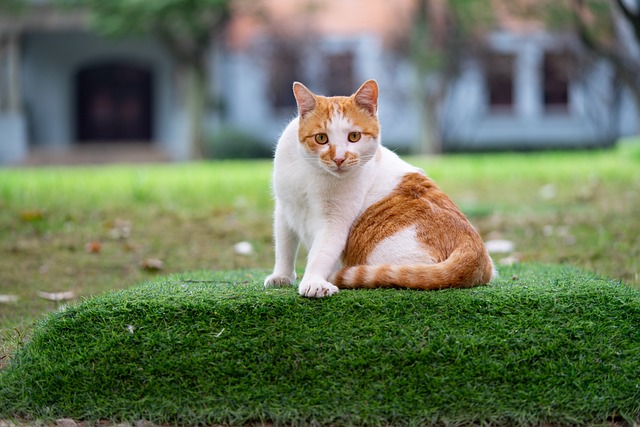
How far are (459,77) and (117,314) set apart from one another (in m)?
18.4

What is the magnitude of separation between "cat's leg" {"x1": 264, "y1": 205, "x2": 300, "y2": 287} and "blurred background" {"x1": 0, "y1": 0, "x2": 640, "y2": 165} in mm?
14793

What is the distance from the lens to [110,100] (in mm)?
22266

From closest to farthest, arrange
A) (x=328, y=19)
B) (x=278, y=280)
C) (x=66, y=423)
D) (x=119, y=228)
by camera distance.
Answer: (x=66, y=423)
(x=278, y=280)
(x=119, y=228)
(x=328, y=19)

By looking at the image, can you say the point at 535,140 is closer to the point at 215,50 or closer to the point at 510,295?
the point at 215,50

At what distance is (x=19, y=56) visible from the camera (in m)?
20.8

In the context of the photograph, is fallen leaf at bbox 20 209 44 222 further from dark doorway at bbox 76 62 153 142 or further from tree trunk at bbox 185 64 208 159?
dark doorway at bbox 76 62 153 142

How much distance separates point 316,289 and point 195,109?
1519 cm

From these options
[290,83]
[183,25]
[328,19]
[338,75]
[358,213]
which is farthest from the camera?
[328,19]

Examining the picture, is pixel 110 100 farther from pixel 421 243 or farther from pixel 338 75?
pixel 421 243

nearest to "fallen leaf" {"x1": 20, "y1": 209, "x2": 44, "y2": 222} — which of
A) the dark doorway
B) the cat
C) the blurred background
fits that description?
the cat

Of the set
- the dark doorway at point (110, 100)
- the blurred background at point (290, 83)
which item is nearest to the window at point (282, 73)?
the blurred background at point (290, 83)

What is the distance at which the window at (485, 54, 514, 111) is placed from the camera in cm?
2088

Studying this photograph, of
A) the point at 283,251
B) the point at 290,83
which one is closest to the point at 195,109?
the point at 290,83

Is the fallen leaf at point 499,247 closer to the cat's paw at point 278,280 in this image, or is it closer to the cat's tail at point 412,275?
the cat's tail at point 412,275
